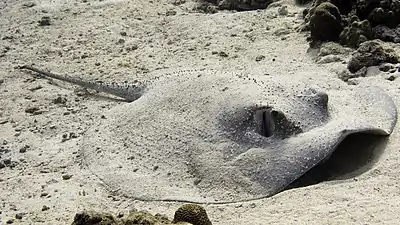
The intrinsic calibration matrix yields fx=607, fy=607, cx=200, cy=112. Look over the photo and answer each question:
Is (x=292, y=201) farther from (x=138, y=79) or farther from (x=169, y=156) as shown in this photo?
(x=138, y=79)

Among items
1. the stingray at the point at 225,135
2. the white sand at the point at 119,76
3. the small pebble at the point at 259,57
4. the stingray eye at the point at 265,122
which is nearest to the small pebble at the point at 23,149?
the white sand at the point at 119,76

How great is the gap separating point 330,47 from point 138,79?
7.07ft

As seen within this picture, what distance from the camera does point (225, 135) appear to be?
14.9 feet

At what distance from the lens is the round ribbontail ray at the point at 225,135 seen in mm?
4203

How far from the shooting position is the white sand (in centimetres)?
405

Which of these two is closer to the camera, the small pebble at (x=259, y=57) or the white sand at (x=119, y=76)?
the white sand at (x=119, y=76)

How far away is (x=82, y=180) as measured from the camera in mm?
4766

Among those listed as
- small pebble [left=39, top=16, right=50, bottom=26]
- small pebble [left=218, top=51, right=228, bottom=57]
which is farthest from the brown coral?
small pebble [left=39, top=16, right=50, bottom=26]

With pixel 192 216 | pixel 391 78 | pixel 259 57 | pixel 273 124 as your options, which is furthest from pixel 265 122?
pixel 259 57

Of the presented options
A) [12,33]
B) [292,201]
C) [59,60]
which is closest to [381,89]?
[292,201]

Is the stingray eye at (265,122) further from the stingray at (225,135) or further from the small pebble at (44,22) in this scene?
the small pebble at (44,22)

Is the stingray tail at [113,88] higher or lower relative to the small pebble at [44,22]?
higher

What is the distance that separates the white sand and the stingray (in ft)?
0.46

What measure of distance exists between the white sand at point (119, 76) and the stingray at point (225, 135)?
0.14 meters
